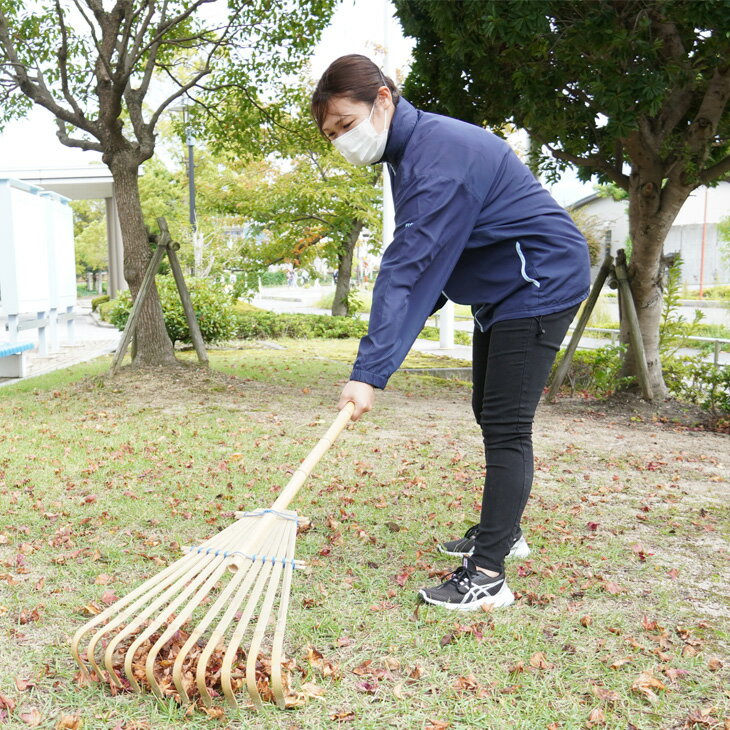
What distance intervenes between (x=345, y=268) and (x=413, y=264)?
15.9 metres

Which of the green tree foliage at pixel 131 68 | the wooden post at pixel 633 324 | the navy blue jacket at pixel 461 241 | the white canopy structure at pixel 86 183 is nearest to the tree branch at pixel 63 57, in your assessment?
the green tree foliage at pixel 131 68

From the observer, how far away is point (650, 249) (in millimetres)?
6883

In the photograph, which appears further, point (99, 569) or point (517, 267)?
point (99, 569)

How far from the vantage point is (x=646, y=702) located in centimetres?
199

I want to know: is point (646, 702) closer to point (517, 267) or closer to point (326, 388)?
point (517, 267)

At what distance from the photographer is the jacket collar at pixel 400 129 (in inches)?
92.7

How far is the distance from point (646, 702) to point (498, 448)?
32.8 inches

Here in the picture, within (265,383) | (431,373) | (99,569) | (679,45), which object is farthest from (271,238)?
(99,569)

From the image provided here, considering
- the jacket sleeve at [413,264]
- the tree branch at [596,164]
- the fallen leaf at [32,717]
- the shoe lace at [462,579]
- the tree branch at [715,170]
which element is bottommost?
the fallen leaf at [32,717]

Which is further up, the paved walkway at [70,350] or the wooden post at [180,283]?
the wooden post at [180,283]

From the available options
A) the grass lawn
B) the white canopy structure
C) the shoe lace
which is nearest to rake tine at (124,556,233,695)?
the grass lawn

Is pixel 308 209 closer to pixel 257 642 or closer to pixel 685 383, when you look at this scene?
pixel 685 383

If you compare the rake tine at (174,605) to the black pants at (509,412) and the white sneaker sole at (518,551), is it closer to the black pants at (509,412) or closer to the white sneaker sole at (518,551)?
the black pants at (509,412)

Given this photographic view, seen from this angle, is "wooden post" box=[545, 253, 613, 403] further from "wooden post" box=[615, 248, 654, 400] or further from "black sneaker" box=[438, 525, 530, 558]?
"black sneaker" box=[438, 525, 530, 558]
